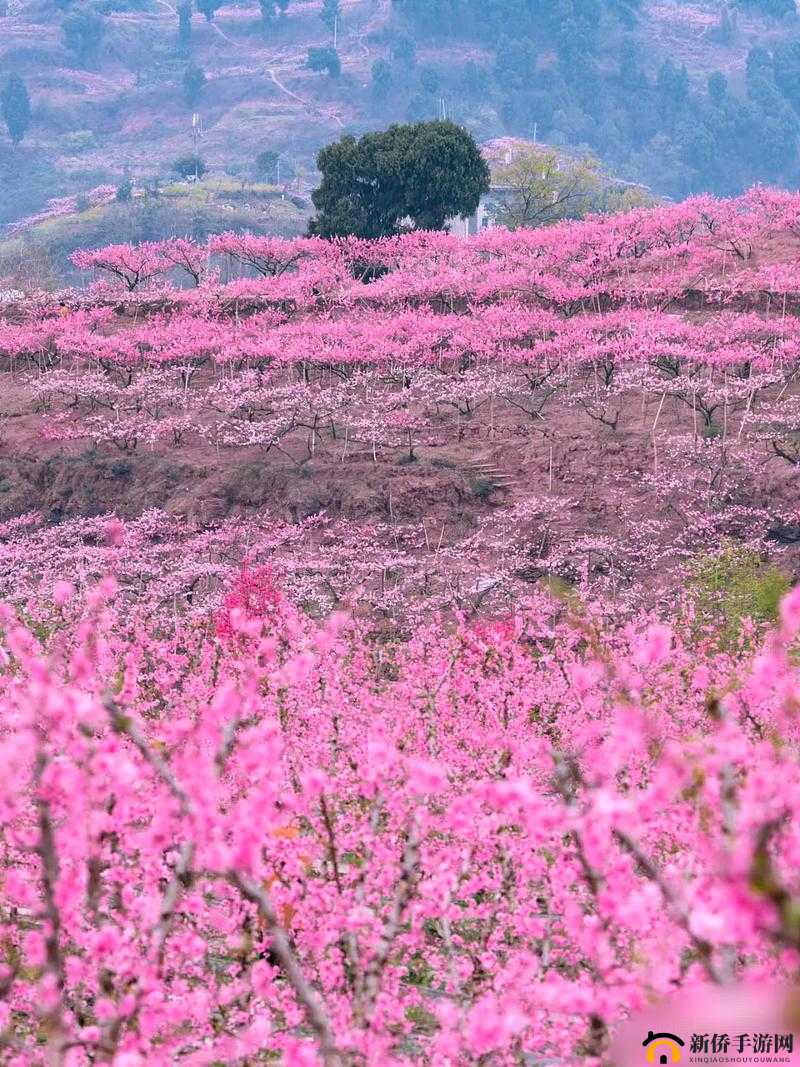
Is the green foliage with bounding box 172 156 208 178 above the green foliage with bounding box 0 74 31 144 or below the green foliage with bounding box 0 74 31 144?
below

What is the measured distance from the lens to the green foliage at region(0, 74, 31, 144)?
138m

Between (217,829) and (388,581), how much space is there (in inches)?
852

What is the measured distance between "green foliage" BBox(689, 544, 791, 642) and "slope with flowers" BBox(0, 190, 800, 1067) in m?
0.50

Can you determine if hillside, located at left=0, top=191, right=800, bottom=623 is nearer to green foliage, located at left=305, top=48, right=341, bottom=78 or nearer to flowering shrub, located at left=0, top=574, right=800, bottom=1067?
flowering shrub, located at left=0, top=574, right=800, bottom=1067

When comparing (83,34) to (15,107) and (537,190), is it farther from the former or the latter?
(537,190)

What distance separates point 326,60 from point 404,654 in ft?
466

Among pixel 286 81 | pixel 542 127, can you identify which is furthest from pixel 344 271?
pixel 286 81

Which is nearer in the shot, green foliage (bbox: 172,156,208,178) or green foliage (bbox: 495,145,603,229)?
green foliage (bbox: 495,145,603,229)

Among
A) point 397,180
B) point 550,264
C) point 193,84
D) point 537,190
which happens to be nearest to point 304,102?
point 193,84

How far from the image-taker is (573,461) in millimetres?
30375

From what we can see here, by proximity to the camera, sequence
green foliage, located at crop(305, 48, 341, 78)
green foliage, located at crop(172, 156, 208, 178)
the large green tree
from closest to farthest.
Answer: the large green tree, green foliage, located at crop(172, 156, 208, 178), green foliage, located at crop(305, 48, 341, 78)
